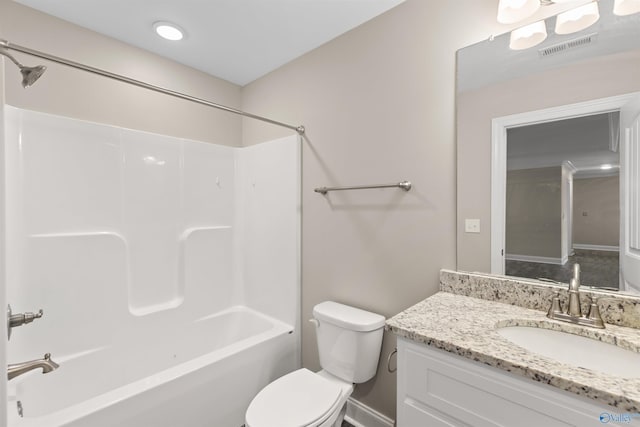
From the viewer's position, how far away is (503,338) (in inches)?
35.2

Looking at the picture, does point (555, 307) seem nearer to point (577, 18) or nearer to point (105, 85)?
point (577, 18)

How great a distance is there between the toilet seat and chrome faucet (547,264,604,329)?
1.01 metres

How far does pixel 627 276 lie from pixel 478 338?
25.7 inches

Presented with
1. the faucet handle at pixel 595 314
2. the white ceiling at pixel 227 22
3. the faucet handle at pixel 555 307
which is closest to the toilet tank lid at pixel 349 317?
the faucet handle at pixel 555 307

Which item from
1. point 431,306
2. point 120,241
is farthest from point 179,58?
point 431,306

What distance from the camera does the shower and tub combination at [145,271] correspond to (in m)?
1.54

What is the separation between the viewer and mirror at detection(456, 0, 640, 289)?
106 centimetres

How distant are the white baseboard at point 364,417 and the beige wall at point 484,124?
3.36ft

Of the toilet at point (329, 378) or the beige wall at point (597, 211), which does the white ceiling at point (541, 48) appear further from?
the toilet at point (329, 378)

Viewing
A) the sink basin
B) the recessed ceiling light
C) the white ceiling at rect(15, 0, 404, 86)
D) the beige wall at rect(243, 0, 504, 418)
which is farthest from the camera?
the recessed ceiling light

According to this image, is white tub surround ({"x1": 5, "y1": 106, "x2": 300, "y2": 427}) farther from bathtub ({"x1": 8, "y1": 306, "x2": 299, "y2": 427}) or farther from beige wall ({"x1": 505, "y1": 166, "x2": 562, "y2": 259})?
beige wall ({"x1": 505, "y1": 166, "x2": 562, "y2": 259})

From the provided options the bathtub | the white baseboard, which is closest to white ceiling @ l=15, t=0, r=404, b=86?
the bathtub

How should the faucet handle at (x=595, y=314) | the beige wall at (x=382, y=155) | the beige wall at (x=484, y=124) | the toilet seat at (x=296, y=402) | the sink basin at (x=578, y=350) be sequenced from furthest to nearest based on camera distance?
the beige wall at (x=382, y=155), the toilet seat at (x=296, y=402), the beige wall at (x=484, y=124), the faucet handle at (x=595, y=314), the sink basin at (x=578, y=350)

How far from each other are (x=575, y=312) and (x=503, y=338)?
37cm
